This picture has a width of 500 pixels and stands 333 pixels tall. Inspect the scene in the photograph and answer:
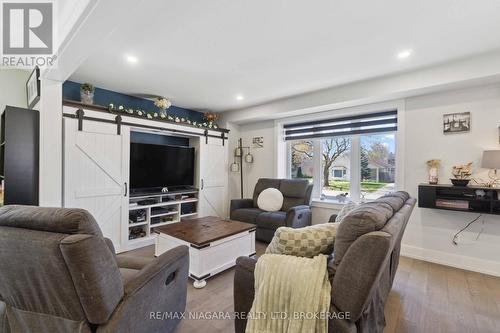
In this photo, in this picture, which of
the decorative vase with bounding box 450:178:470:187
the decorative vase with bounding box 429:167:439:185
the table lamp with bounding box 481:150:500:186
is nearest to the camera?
the table lamp with bounding box 481:150:500:186

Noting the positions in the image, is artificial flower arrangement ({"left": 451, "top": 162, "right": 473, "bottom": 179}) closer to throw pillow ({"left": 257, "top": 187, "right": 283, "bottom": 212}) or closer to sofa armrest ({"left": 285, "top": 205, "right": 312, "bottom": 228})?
sofa armrest ({"left": 285, "top": 205, "right": 312, "bottom": 228})

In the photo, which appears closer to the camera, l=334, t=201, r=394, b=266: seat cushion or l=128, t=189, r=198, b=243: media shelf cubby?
l=334, t=201, r=394, b=266: seat cushion

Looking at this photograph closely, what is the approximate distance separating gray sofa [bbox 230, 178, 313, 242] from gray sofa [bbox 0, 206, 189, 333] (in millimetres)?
2472

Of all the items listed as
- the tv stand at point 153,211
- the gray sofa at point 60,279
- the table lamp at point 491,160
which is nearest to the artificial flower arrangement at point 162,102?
the tv stand at point 153,211

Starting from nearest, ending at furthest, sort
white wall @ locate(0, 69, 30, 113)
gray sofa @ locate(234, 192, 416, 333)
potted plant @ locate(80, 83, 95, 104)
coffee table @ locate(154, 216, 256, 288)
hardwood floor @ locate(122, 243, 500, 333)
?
1. gray sofa @ locate(234, 192, 416, 333)
2. hardwood floor @ locate(122, 243, 500, 333)
3. coffee table @ locate(154, 216, 256, 288)
4. white wall @ locate(0, 69, 30, 113)
5. potted plant @ locate(80, 83, 95, 104)

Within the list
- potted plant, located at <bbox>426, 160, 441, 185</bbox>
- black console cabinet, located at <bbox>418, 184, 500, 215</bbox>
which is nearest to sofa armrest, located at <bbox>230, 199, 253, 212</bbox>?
black console cabinet, located at <bbox>418, 184, 500, 215</bbox>

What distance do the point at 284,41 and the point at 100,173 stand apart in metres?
2.80

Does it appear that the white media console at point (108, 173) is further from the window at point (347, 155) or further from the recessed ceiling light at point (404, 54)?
the recessed ceiling light at point (404, 54)

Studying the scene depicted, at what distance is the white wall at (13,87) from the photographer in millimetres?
2877

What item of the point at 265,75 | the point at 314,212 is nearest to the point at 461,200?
the point at 314,212

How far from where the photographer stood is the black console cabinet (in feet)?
8.54

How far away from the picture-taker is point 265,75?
3.14 m

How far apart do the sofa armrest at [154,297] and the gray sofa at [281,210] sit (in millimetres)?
1953

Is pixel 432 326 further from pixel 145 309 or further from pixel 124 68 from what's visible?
pixel 124 68
